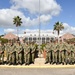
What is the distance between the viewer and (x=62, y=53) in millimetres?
16297

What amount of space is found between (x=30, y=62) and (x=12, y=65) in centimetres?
143

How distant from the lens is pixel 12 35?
4122 inches

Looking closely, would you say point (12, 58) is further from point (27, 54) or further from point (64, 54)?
point (64, 54)

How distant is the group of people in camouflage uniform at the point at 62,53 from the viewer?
16281 mm

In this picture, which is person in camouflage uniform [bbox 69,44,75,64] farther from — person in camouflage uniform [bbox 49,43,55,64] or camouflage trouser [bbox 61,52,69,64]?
person in camouflage uniform [bbox 49,43,55,64]

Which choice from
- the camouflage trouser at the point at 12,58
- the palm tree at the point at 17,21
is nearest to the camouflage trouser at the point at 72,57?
the camouflage trouser at the point at 12,58

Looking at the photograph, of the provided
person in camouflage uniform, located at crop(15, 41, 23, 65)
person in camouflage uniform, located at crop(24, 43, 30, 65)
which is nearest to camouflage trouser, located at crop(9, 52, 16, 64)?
person in camouflage uniform, located at crop(15, 41, 23, 65)

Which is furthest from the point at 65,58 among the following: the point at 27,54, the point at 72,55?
the point at 27,54

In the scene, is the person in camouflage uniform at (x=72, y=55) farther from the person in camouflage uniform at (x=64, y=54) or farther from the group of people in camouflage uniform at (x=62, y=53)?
the person in camouflage uniform at (x=64, y=54)

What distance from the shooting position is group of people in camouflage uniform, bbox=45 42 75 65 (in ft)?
53.4

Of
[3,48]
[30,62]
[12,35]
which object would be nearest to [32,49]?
[30,62]

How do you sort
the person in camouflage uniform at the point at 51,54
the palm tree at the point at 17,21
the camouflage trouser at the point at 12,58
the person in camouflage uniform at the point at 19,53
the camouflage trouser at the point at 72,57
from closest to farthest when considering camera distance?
the person in camouflage uniform at the point at 19,53
the camouflage trouser at the point at 12,58
the camouflage trouser at the point at 72,57
the person in camouflage uniform at the point at 51,54
the palm tree at the point at 17,21
